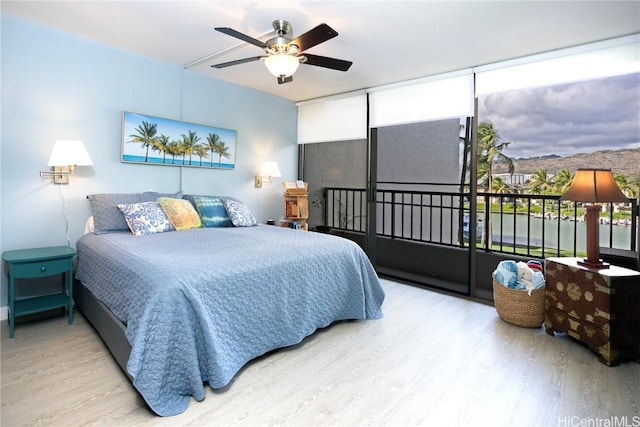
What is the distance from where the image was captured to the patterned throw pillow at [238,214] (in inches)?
142

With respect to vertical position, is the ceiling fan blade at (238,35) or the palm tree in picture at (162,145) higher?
the ceiling fan blade at (238,35)

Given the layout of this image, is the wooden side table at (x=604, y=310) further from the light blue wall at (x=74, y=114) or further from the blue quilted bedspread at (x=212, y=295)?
the light blue wall at (x=74, y=114)

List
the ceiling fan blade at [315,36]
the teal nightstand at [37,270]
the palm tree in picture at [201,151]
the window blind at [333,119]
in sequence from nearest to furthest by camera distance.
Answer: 1. the ceiling fan blade at [315,36]
2. the teal nightstand at [37,270]
3. the palm tree in picture at [201,151]
4. the window blind at [333,119]

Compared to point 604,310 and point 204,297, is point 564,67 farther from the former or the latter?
point 204,297

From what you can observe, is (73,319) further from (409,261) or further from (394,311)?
(409,261)

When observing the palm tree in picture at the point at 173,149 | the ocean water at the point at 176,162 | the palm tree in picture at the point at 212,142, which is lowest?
the ocean water at the point at 176,162

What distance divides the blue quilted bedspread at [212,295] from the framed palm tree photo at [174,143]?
103 cm

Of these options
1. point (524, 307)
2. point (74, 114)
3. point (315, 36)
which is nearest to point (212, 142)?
point (74, 114)

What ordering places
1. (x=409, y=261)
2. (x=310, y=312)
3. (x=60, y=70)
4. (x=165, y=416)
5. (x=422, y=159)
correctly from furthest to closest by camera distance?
(x=422, y=159)
(x=409, y=261)
(x=60, y=70)
(x=310, y=312)
(x=165, y=416)

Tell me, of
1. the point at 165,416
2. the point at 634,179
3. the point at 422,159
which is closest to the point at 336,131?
the point at 422,159

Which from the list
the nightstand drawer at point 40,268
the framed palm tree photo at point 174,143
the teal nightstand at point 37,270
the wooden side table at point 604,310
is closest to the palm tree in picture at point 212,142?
the framed palm tree photo at point 174,143

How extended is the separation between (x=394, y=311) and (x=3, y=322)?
3.30 m

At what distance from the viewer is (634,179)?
344 centimetres

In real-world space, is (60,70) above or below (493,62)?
below
